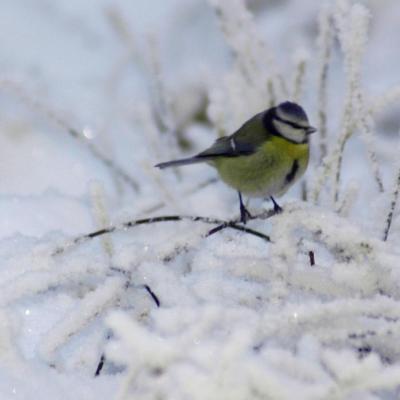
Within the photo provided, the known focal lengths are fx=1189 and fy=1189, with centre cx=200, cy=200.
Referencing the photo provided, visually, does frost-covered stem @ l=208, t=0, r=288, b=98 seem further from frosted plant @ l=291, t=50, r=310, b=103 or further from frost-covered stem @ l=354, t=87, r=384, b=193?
frost-covered stem @ l=354, t=87, r=384, b=193

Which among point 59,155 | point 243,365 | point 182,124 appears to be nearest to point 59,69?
point 182,124

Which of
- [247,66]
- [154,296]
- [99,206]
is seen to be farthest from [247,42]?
[154,296]

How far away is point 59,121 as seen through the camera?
193cm

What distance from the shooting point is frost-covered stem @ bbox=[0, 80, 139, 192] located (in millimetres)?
1890

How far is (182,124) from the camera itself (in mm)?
2523

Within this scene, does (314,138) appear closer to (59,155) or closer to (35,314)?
(59,155)

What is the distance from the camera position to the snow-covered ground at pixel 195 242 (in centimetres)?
92

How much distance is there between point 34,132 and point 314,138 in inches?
23.0

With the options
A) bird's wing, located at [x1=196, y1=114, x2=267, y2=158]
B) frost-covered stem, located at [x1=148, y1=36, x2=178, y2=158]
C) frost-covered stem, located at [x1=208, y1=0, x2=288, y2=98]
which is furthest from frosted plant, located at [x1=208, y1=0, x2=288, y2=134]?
bird's wing, located at [x1=196, y1=114, x2=267, y2=158]

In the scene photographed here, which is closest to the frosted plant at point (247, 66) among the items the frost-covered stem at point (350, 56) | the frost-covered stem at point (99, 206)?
the frost-covered stem at point (350, 56)

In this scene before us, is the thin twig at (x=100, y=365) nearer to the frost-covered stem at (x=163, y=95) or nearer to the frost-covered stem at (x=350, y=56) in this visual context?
the frost-covered stem at (x=350, y=56)

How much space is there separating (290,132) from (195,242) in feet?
1.44

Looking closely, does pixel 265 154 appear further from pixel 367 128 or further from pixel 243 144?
pixel 367 128

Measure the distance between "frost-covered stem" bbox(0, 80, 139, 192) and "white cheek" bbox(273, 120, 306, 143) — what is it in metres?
0.38
